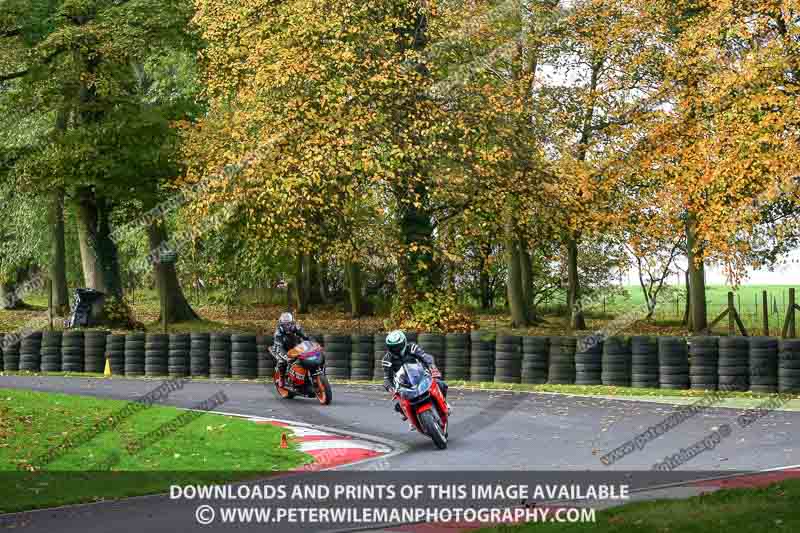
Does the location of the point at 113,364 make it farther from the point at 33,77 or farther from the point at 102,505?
the point at 102,505

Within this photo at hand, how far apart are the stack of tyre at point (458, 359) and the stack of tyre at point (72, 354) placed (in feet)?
33.6

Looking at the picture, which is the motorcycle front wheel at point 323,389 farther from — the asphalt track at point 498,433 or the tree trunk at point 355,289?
the tree trunk at point 355,289

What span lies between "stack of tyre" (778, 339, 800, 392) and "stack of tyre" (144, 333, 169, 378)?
14.8 metres

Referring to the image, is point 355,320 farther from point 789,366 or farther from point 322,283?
point 789,366

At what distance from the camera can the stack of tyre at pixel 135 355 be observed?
29.2 m

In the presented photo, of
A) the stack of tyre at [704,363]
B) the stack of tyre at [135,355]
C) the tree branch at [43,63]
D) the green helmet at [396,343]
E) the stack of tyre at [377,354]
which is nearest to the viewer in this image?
the green helmet at [396,343]

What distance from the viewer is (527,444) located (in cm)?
1569

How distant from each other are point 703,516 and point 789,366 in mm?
13276

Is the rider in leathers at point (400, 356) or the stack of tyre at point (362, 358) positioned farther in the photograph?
the stack of tyre at point (362, 358)

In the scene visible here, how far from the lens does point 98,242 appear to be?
39188mm

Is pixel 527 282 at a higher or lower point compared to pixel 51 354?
higher

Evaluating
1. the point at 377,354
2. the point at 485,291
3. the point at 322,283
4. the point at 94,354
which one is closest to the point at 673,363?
the point at 377,354

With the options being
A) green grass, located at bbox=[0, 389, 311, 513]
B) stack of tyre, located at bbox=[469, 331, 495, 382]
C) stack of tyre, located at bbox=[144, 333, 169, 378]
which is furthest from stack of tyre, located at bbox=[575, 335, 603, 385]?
stack of tyre, located at bbox=[144, 333, 169, 378]

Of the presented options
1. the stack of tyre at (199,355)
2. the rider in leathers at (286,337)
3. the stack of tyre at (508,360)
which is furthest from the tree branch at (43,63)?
the rider in leathers at (286,337)
